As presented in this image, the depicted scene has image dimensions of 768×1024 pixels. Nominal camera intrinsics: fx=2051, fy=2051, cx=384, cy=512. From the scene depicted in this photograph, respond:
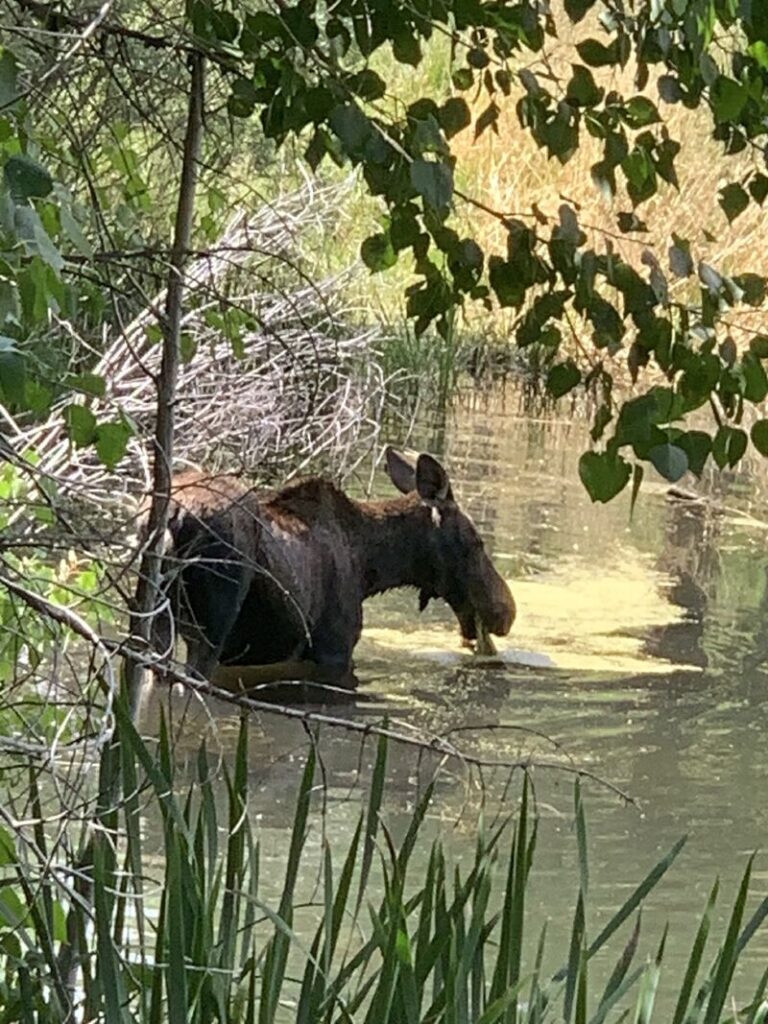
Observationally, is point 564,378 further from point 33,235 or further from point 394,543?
point 394,543

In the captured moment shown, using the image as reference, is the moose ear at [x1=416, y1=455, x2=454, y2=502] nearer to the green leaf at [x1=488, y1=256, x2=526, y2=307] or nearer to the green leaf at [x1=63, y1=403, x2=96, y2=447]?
the green leaf at [x1=488, y1=256, x2=526, y2=307]

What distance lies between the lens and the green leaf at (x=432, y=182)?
8.60 feet

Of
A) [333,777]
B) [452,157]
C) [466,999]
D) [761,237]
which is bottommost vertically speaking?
[333,777]

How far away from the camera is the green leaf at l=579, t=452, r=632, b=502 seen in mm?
2762

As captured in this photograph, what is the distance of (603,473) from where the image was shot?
277 centimetres

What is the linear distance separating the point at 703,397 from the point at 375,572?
5.58m

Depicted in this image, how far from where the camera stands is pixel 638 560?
1072 centimetres

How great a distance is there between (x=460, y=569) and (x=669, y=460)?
19.1 feet

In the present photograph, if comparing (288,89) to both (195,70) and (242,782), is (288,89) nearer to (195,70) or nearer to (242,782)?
(195,70)

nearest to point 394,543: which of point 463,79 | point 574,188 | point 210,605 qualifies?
point 210,605

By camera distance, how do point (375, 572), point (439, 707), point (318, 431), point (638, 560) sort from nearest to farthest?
point (439, 707) < point (375, 572) < point (318, 431) < point (638, 560)

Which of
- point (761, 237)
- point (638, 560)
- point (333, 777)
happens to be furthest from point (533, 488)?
point (761, 237)

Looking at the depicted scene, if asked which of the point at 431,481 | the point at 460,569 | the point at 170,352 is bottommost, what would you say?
the point at 460,569

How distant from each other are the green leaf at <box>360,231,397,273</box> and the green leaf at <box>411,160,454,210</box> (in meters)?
0.54
